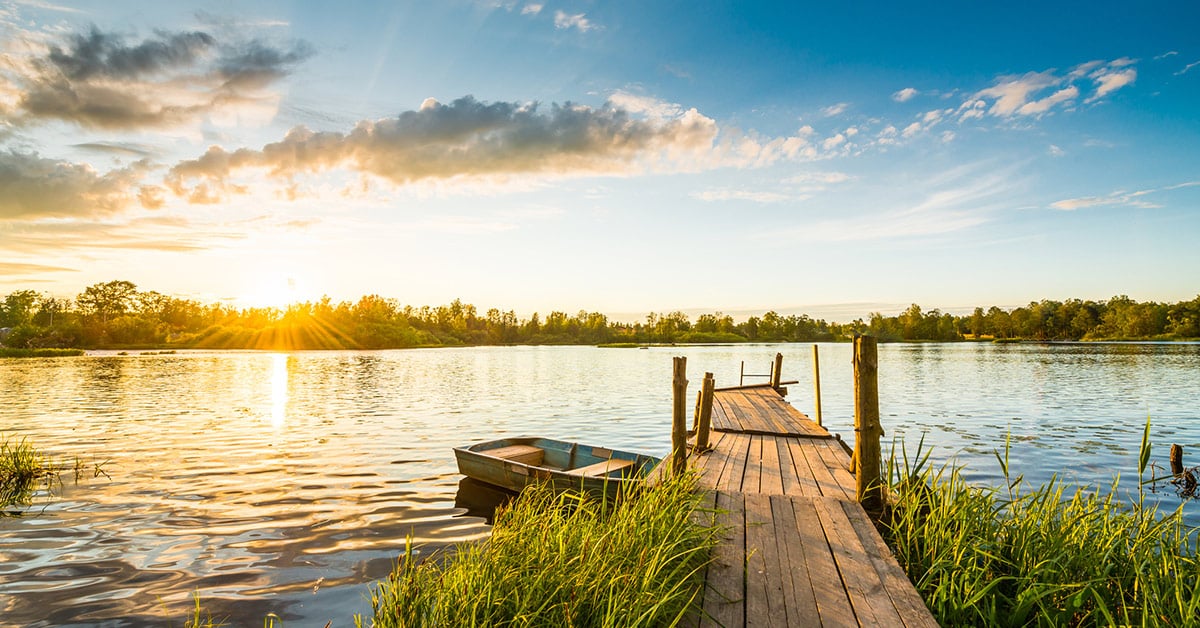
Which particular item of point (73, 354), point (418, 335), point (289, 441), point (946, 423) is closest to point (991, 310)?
point (418, 335)

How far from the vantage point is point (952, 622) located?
16.7 ft

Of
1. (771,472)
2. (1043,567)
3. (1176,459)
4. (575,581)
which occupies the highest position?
(575,581)

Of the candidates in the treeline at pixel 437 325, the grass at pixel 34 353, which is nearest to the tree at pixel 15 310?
the treeline at pixel 437 325

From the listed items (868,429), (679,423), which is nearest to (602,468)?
(679,423)

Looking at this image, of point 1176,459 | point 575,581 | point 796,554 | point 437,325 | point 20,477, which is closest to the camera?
point 575,581

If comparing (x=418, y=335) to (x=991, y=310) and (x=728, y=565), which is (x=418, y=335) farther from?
(x=991, y=310)

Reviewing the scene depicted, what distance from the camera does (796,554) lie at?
19.7 feet

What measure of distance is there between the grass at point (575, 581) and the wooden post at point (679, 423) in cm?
313

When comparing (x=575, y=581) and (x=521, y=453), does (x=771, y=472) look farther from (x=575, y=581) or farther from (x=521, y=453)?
(x=521, y=453)

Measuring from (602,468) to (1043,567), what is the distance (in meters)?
8.46

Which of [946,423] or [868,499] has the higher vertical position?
[868,499]

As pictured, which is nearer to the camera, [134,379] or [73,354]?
[134,379]

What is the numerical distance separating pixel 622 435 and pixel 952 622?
17157mm

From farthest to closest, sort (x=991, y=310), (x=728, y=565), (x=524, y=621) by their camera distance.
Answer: (x=991, y=310)
(x=728, y=565)
(x=524, y=621)
